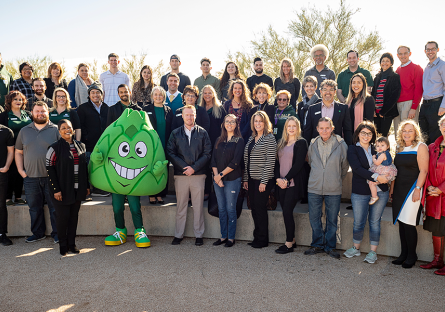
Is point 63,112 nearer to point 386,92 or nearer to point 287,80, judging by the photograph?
point 287,80

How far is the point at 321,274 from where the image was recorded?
393 cm

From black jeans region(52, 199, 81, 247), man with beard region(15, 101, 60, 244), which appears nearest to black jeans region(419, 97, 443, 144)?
black jeans region(52, 199, 81, 247)

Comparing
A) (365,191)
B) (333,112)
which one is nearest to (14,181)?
(333,112)

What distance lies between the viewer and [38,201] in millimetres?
5113

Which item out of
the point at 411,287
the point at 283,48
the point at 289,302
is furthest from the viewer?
the point at 283,48

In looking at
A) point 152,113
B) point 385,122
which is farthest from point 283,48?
point 152,113

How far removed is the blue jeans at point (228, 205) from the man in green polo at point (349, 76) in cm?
253

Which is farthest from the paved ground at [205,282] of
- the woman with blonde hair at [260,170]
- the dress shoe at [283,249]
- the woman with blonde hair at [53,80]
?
the woman with blonde hair at [53,80]

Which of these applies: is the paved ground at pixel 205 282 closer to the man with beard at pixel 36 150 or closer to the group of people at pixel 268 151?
the group of people at pixel 268 151

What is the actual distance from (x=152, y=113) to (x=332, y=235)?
2.98 metres

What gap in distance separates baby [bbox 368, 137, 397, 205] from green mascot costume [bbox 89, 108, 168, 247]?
2554 mm

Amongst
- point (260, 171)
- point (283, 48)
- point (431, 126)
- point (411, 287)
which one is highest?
point (283, 48)

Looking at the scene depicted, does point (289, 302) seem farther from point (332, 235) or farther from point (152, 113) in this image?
point (152, 113)

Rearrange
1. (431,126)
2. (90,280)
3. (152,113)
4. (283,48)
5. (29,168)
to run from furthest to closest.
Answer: (283,48) < (431,126) < (152,113) < (29,168) < (90,280)
